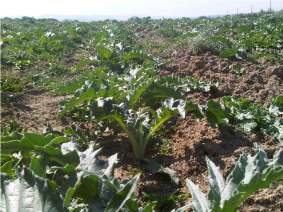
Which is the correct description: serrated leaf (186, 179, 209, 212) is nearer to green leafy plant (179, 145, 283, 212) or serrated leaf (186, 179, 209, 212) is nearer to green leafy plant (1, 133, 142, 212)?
green leafy plant (179, 145, 283, 212)

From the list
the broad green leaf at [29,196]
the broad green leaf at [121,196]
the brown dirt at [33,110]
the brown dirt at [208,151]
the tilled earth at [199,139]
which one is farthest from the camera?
the brown dirt at [33,110]

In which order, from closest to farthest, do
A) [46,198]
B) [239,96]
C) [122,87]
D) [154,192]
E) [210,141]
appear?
[46,198] → [154,192] → [210,141] → [122,87] → [239,96]

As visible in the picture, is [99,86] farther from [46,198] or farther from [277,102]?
A: [46,198]

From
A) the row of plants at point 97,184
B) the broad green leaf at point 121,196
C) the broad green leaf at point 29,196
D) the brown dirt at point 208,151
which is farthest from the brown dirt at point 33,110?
the broad green leaf at point 29,196

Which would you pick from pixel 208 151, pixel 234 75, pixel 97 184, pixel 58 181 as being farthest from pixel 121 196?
pixel 234 75

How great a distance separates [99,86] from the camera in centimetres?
494

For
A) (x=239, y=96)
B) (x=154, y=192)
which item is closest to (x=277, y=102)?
(x=239, y=96)

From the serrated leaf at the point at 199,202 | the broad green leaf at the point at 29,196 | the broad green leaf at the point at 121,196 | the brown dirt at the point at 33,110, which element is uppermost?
the broad green leaf at the point at 29,196

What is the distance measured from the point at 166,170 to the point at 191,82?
112 inches

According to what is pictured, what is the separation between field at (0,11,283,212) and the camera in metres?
2.26

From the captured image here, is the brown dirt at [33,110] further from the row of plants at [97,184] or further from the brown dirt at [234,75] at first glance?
the row of plants at [97,184]

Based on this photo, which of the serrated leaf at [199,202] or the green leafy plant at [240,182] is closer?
the green leafy plant at [240,182]

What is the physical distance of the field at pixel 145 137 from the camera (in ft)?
7.42

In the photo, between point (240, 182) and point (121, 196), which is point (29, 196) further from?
point (240, 182)
